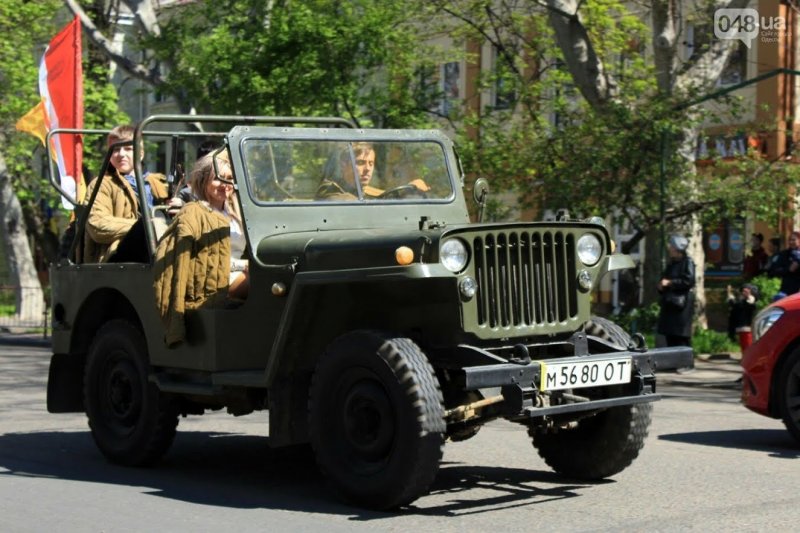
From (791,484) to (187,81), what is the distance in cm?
1621

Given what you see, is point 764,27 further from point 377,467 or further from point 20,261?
point 377,467

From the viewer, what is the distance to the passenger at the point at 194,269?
8.07 m

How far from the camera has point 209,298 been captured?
807 centimetres

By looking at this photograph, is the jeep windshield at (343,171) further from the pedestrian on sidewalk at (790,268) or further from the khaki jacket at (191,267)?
the pedestrian on sidewalk at (790,268)

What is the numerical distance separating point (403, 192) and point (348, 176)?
351 mm

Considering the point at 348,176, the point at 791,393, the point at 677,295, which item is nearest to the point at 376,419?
the point at 348,176

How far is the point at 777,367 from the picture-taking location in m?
9.83

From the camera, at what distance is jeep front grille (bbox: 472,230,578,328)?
23.5 feet

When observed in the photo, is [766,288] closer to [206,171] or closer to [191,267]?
[206,171]

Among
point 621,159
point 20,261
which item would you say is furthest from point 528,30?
point 20,261

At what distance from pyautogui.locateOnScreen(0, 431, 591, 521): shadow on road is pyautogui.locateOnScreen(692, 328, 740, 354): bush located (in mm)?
11099

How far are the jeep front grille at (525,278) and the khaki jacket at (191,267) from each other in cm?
167

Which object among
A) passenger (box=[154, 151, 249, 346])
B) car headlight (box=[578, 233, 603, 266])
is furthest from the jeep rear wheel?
passenger (box=[154, 151, 249, 346])

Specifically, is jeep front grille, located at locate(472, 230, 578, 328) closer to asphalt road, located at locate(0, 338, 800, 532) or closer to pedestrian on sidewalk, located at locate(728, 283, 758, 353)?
asphalt road, located at locate(0, 338, 800, 532)
